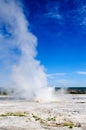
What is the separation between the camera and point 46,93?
7631 cm

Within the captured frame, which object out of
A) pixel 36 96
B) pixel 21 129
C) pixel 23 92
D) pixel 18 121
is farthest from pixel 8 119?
pixel 23 92

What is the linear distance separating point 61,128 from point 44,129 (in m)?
1.62

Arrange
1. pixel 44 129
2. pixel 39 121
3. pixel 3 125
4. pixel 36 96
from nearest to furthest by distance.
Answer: pixel 44 129
pixel 3 125
pixel 39 121
pixel 36 96

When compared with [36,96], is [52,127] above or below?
below

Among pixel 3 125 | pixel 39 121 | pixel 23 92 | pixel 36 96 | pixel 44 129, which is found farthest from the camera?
pixel 23 92

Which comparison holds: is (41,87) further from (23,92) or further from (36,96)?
(23,92)

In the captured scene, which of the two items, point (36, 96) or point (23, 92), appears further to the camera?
point (23, 92)

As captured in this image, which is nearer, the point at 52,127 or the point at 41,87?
the point at 52,127

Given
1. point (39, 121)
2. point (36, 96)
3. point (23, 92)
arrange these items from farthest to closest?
point (23, 92) → point (36, 96) → point (39, 121)

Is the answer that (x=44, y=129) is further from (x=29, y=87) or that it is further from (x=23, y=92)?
(x=23, y=92)

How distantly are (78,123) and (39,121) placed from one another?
4.14 metres

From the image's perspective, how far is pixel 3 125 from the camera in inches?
1112

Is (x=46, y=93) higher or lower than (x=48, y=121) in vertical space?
higher

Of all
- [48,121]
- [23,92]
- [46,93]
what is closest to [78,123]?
[48,121]
